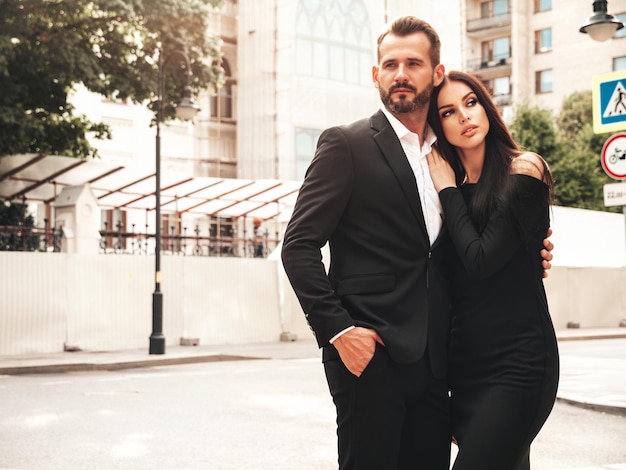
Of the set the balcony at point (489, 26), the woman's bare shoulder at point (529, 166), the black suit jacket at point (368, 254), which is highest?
the balcony at point (489, 26)

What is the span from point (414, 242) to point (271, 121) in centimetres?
4028

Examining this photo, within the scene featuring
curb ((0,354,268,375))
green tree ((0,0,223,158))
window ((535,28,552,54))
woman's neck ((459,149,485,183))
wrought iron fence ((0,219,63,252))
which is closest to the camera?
woman's neck ((459,149,485,183))

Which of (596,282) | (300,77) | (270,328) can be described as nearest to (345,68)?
(300,77)

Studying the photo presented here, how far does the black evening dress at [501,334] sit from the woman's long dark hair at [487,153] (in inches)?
2.1

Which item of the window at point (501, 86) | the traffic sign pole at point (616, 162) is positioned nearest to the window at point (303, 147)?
the window at point (501, 86)

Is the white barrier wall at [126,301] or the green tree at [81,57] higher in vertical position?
the green tree at [81,57]

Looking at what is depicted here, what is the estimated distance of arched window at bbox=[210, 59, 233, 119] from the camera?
44.6 m

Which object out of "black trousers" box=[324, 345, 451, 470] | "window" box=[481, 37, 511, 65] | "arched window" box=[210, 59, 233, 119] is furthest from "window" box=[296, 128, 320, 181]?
"black trousers" box=[324, 345, 451, 470]

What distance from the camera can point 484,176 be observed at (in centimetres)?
329

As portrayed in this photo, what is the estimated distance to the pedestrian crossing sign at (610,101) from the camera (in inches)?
410

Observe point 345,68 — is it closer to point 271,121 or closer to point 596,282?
point 271,121

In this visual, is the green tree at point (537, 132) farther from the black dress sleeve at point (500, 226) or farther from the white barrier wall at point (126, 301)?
the black dress sleeve at point (500, 226)

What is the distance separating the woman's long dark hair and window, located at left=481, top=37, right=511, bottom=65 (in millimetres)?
56987

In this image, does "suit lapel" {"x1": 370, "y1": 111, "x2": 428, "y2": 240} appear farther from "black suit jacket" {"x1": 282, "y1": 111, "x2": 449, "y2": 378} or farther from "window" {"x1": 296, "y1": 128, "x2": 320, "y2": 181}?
"window" {"x1": 296, "y1": 128, "x2": 320, "y2": 181}
